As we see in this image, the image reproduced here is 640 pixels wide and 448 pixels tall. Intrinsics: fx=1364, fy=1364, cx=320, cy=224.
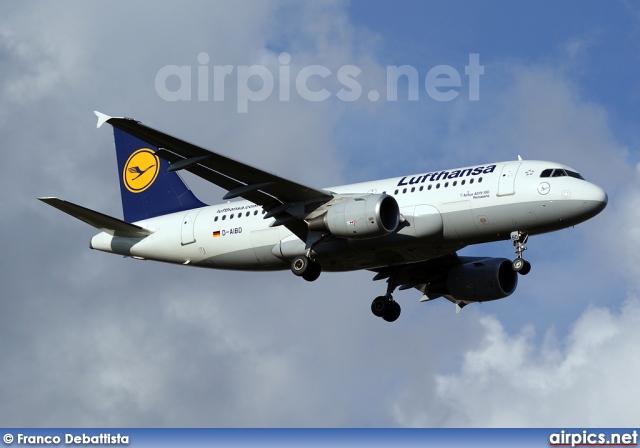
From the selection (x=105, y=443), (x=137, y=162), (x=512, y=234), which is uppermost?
(x=137, y=162)

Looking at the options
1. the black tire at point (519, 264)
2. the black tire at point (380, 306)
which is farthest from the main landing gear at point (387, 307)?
the black tire at point (519, 264)

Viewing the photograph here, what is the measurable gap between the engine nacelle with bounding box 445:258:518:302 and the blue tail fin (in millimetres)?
12453

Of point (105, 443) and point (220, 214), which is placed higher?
point (220, 214)

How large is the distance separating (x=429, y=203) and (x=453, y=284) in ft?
30.3

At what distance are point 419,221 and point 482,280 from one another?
918 cm

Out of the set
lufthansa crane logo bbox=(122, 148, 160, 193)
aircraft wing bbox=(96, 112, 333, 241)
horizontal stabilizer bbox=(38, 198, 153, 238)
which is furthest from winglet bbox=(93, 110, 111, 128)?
lufthansa crane logo bbox=(122, 148, 160, 193)

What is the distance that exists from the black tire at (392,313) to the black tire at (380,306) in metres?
0.13

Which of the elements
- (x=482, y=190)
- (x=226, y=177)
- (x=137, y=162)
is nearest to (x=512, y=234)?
(x=482, y=190)

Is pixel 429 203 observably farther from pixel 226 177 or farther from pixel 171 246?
pixel 171 246

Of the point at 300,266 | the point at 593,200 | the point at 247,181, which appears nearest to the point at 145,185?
the point at 247,181

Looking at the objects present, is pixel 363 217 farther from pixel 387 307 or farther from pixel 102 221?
pixel 102 221

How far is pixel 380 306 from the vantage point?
62.8 meters

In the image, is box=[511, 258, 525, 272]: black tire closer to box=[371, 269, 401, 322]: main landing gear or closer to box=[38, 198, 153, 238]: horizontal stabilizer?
box=[371, 269, 401, 322]: main landing gear

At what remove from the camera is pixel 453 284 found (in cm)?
6372
